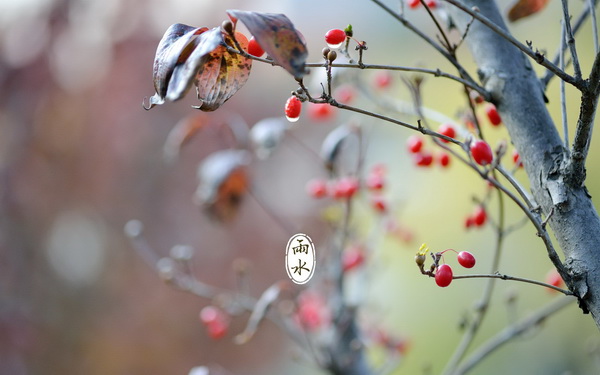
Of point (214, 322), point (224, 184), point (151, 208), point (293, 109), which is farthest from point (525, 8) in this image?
point (151, 208)

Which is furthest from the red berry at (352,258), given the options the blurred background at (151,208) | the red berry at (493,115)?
the blurred background at (151,208)

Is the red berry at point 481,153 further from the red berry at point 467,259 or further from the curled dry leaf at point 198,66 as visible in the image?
the curled dry leaf at point 198,66

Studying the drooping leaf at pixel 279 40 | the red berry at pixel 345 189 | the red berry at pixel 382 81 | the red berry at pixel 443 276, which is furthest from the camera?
the red berry at pixel 382 81

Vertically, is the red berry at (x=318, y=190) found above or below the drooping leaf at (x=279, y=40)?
above

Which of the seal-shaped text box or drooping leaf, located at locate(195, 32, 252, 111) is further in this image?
the seal-shaped text box

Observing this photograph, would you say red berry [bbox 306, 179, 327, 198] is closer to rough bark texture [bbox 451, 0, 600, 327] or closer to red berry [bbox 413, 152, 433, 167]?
red berry [bbox 413, 152, 433, 167]

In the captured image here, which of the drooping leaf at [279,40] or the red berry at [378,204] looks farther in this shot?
the red berry at [378,204]

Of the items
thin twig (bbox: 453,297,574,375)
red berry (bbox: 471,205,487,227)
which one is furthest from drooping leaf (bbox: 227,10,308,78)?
thin twig (bbox: 453,297,574,375)
